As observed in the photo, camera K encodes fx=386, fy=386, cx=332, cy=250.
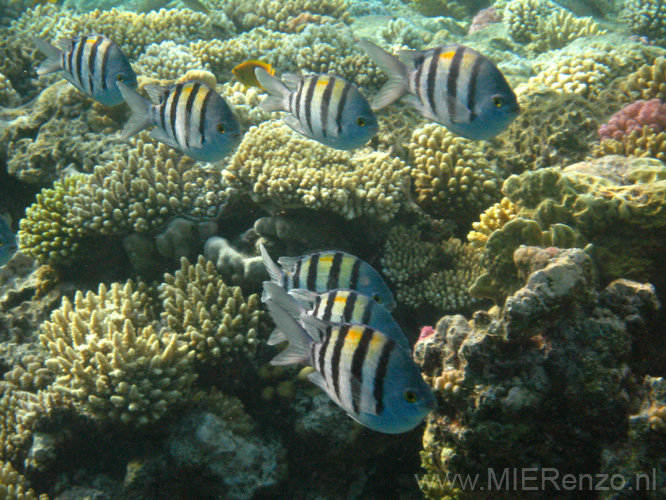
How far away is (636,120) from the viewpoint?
16.0 feet

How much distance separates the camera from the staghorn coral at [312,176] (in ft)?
13.6

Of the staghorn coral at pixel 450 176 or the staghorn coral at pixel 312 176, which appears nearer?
the staghorn coral at pixel 312 176

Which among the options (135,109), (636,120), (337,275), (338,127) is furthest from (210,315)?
(636,120)

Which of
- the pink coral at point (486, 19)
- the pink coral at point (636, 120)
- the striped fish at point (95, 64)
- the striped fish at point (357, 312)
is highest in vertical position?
the pink coral at point (486, 19)

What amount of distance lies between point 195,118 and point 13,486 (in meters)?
3.87

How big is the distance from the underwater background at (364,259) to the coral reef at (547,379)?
0.01 meters

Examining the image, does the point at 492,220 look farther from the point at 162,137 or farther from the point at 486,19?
the point at 486,19

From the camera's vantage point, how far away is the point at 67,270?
16.4ft

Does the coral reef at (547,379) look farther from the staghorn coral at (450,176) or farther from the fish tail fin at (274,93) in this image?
the fish tail fin at (274,93)

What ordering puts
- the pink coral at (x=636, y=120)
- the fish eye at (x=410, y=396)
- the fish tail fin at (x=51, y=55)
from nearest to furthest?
1. the fish eye at (x=410, y=396)
2. the fish tail fin at (x=51, y=55)
3. the pink coral at (x=636, y=120)

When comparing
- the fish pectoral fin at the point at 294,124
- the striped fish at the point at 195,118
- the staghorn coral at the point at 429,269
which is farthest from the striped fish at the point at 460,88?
the staghorn coral at the point at 429,269

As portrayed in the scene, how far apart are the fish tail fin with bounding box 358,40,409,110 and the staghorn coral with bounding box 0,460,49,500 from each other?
466cm

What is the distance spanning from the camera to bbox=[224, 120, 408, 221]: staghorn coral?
13.6ft

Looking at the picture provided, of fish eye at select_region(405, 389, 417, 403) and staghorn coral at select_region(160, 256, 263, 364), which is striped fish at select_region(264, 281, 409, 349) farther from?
staghorn coral at select_region(160, 256, 263, 364)
